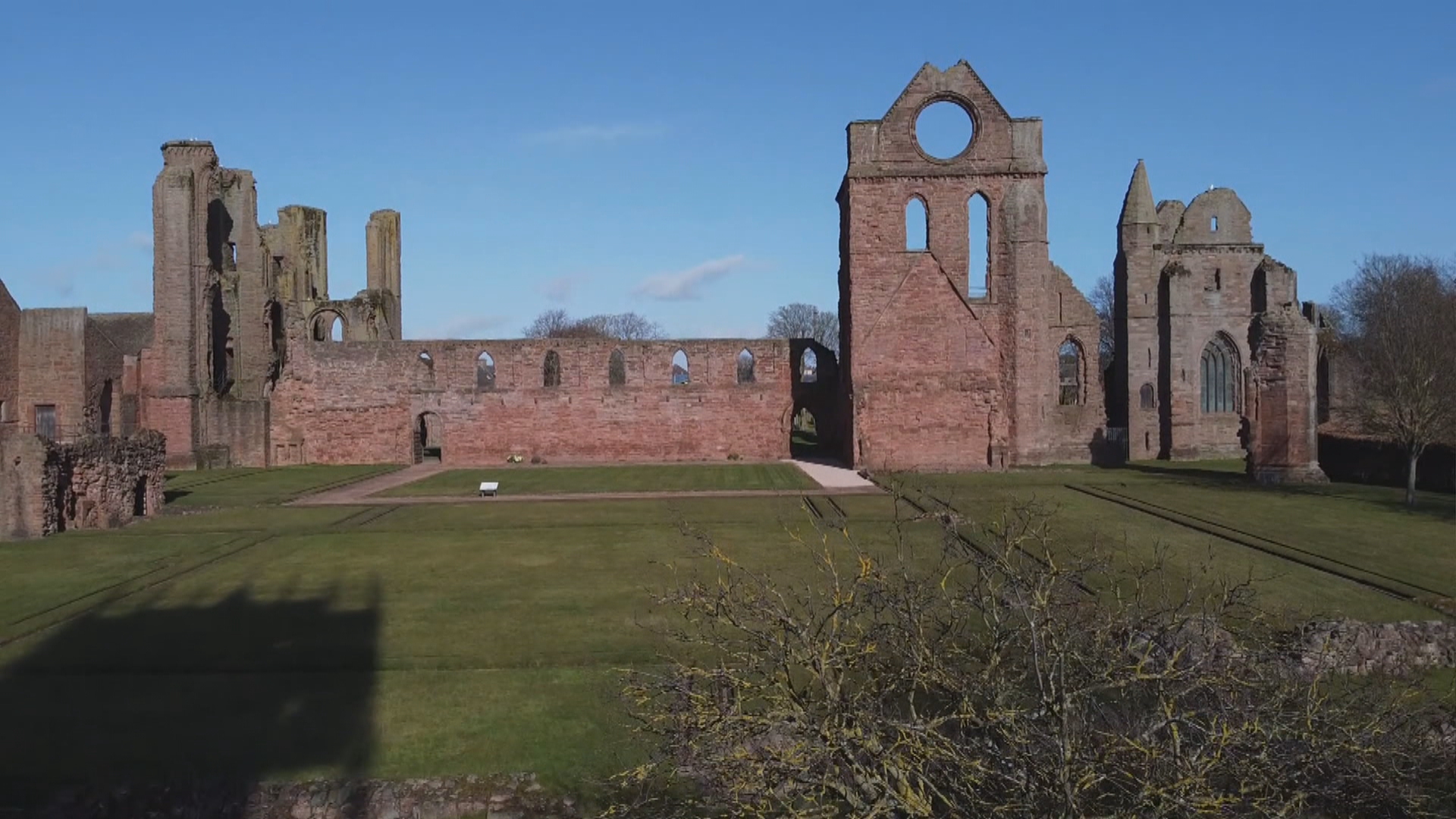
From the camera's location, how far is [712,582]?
11086mm

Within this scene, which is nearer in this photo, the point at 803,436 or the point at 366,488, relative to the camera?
the point at 366,488

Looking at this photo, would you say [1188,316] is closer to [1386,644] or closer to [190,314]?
[1386,644]

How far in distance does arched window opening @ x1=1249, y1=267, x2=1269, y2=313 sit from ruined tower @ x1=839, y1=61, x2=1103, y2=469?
25.4ft

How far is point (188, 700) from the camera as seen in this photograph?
7.95 metres

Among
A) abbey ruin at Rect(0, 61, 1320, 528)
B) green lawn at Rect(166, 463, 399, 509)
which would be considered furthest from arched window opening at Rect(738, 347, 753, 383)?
green lawn at Rect(166, 463, 399, 509)

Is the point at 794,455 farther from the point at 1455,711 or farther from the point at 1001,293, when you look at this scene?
the point at 1455,711

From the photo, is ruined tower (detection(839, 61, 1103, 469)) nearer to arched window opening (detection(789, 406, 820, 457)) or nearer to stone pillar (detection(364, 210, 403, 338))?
arched window opening (detection(789, 406, 820, 457))

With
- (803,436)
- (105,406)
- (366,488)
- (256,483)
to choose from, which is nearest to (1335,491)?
(366,488)

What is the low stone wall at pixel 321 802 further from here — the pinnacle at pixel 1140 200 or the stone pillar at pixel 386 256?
the stone pillar at pixel 386 256

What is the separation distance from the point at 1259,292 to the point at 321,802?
32.9 metres

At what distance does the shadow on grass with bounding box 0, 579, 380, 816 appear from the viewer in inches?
256

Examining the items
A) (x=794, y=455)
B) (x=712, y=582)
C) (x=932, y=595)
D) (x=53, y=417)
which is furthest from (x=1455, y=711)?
(x=53, y=417)

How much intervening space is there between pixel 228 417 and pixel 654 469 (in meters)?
13.9

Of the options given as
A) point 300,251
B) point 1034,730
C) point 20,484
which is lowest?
point 1034,730
